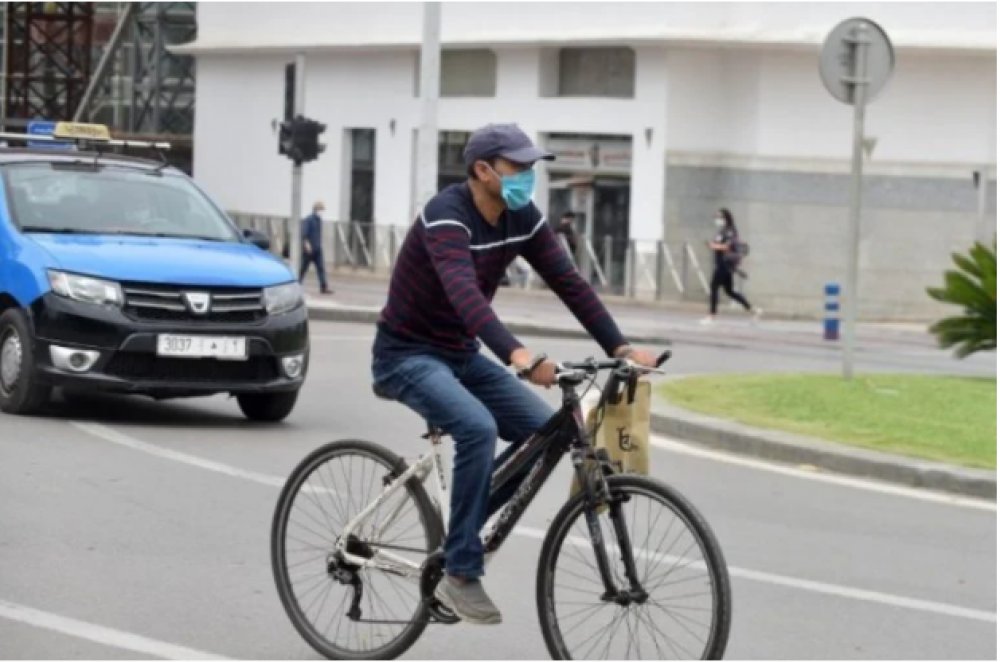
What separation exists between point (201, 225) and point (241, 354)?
4.83ft

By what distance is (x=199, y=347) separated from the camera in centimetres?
1377

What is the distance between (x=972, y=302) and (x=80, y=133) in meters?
7.75

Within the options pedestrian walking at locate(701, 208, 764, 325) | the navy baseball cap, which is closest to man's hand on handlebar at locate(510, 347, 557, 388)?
the navy baseball cap

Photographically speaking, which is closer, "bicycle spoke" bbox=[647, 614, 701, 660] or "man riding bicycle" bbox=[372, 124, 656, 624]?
"bicycle spoke" bbox=[647, 614, 701, 660]

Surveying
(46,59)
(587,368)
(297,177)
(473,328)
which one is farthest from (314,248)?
(587,368)

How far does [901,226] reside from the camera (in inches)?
1732

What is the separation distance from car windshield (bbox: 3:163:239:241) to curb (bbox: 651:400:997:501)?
3.24m

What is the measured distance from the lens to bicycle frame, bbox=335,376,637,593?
6.66 metres

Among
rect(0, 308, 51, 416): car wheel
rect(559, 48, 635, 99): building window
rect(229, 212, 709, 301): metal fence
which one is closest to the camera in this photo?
rect(0, 308, 51, 416): car wheel

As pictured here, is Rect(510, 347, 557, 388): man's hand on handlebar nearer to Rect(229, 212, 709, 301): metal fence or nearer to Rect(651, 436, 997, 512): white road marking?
Rect(651, 436, 997, 512): white road marking

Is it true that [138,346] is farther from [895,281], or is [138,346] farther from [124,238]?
[895,281]

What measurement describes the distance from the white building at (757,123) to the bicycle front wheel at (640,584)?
36.6m

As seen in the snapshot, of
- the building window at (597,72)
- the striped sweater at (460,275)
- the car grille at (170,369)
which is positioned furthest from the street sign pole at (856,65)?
the building window at (597,72)

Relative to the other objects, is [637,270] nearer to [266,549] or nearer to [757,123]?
[757,123]
